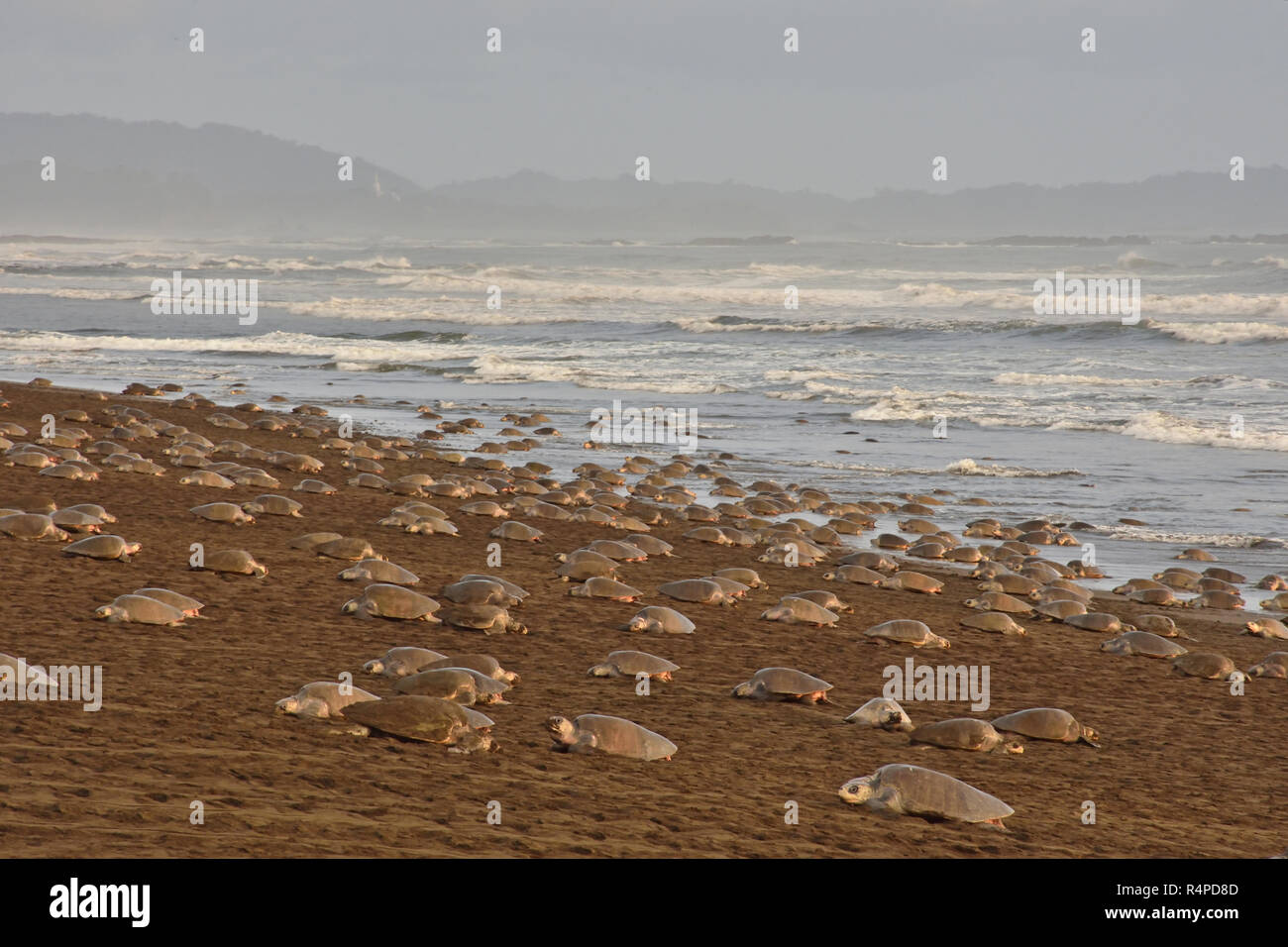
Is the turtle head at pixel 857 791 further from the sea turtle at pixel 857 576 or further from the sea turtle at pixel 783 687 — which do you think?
the sea turtle at pixel 857 576

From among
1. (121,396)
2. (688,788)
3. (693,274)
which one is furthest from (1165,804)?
(693,274)

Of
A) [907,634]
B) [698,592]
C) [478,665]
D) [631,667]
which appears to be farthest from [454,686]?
[907,634]

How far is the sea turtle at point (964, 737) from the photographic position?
18.9 ft

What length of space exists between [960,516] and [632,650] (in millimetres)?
7832

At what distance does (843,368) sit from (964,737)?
24719mm

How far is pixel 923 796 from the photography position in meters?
4.77

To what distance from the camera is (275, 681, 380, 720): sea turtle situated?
5168 mm

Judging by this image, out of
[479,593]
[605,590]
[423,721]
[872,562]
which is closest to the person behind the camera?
[423,721]

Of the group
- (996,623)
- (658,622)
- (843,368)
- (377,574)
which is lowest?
(996,623)

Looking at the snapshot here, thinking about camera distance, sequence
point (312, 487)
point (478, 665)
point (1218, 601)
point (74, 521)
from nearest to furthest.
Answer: point (478, 665), point (74, 521), point (1218, 601), point (312, 487)

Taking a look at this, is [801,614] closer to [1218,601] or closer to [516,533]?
[516,533]

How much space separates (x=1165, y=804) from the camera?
17.1 feet

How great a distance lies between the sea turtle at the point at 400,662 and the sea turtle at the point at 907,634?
10.7 feet
